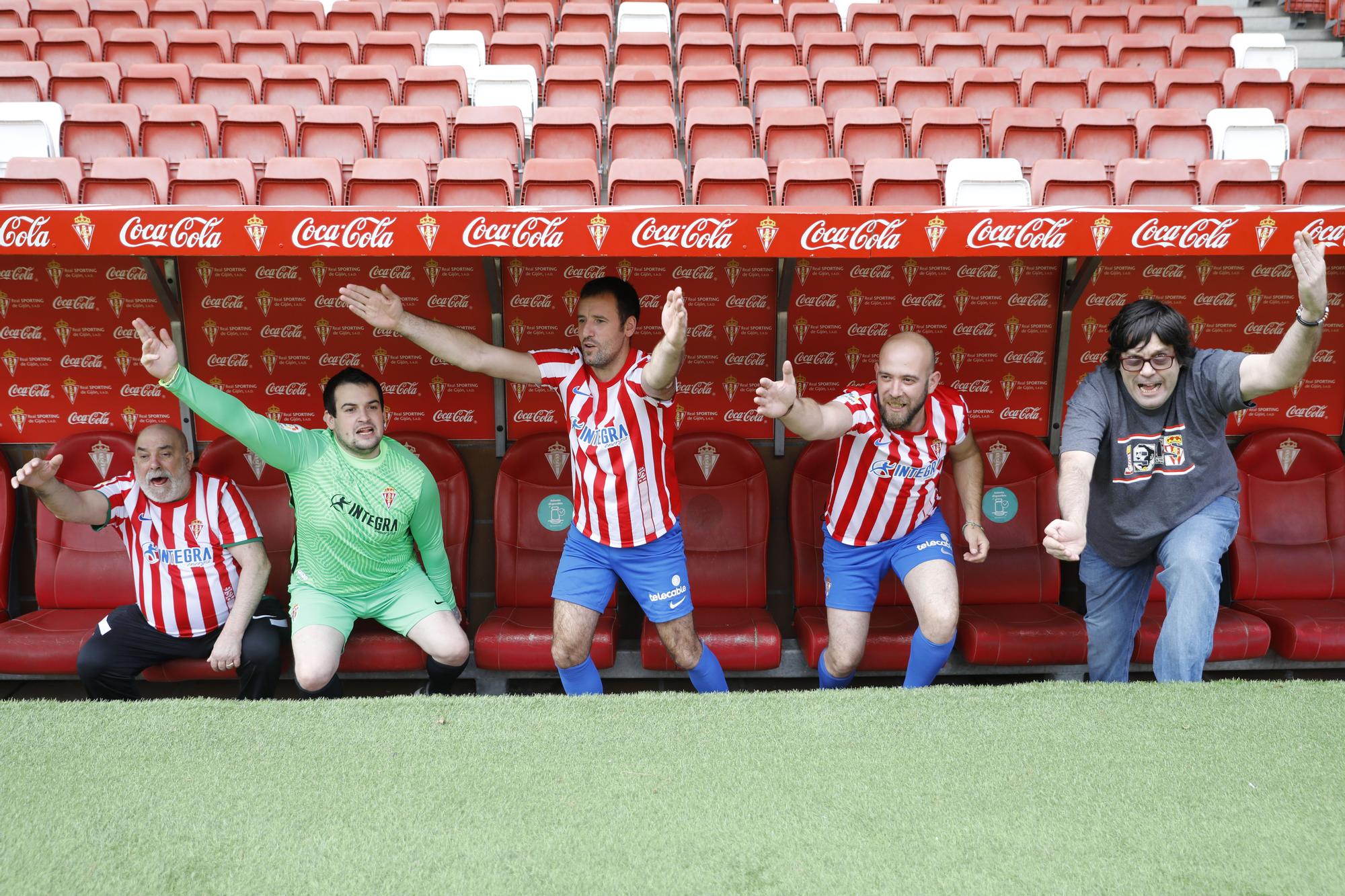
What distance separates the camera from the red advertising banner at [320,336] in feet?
14.9

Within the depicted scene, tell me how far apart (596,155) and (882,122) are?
1773 millimetres

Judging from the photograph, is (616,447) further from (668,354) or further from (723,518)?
(723,518)

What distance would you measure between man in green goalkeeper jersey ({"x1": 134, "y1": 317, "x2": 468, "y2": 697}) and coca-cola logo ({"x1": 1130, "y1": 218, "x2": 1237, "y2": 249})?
3.03 metres

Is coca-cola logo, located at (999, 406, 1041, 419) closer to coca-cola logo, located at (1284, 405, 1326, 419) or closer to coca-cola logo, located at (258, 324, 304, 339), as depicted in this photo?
coca-cola logo, located at (1284, 405, 1326, 419)

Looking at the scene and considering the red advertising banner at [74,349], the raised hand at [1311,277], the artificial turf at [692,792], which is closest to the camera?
the artificial turf at [692,792]

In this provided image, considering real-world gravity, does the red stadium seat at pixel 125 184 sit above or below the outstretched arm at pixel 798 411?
above

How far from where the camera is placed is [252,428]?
3568 millimetres

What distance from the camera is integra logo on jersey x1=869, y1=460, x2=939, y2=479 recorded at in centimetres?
382

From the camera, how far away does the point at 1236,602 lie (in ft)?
14.6

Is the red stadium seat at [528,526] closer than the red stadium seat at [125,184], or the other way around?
the red stadium seat at [528,526]

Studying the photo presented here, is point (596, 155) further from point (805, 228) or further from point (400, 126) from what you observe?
point (805, 228)

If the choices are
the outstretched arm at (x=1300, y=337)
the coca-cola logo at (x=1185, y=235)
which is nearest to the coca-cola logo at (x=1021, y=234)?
the coca-cola logo at (x=1185, y=235)

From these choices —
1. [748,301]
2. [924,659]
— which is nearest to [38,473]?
[748,301]

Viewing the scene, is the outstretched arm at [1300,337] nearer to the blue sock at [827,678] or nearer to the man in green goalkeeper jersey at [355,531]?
the blue sock at [827,678]
